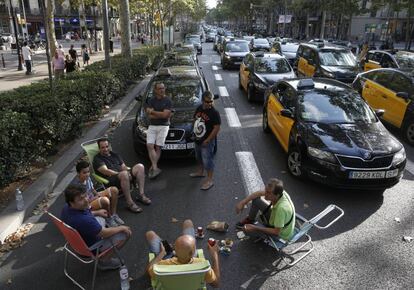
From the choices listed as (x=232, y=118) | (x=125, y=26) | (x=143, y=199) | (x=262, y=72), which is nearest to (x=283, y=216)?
(x=143, y=199)

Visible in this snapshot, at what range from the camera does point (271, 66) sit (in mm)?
13719

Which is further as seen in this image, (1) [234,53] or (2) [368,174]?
(1) [234,53]

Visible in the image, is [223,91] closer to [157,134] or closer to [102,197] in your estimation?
[157,134]

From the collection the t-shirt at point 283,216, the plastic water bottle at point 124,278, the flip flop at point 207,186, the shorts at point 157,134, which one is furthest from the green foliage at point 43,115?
the t-shirt at point 283,216

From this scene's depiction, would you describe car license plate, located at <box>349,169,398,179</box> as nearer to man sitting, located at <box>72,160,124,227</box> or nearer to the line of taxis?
the line of taxis

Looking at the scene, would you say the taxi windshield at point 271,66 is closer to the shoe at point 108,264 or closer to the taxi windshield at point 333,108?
the taxi windshield at point 333,108

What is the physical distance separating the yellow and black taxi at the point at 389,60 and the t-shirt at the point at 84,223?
12.4 m

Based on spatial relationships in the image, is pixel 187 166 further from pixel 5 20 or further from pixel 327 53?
pixel 5 20

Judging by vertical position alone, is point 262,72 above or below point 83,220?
above

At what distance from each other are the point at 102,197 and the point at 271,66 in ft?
33.0

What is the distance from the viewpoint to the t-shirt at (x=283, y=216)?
447 cm

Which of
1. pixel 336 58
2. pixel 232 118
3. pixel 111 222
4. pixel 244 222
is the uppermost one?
pixel 336 58

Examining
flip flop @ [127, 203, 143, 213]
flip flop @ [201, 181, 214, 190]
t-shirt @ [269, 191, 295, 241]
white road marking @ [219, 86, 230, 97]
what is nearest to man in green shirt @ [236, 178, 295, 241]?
t-shirt @ [269, 191, 295, 241]

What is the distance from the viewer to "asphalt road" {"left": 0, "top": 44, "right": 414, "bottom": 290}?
4336 mm
